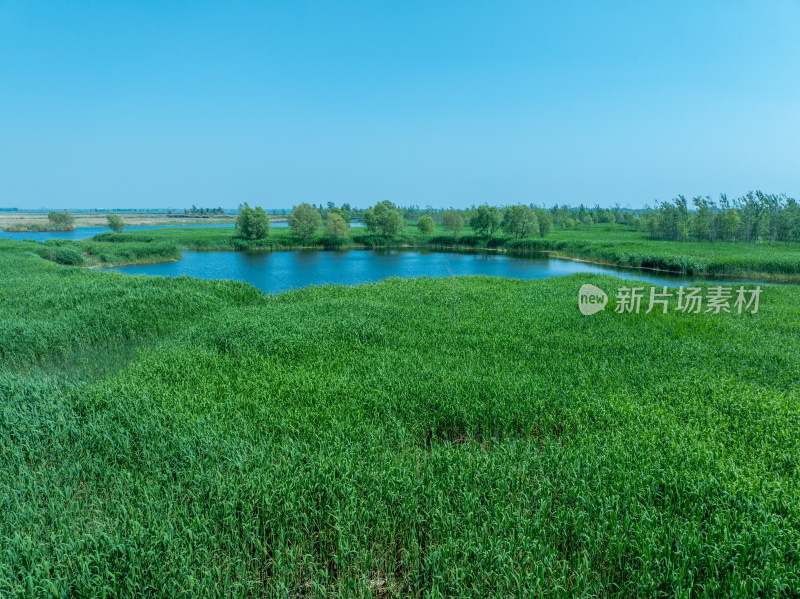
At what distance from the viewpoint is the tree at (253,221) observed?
61312mm

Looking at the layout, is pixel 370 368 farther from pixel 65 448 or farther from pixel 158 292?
pixel 158 292

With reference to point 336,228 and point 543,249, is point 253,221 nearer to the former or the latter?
point 336,228

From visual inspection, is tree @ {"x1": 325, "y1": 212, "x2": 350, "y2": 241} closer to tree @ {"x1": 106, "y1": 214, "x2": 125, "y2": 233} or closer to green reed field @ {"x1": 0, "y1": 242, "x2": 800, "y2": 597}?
tree @ {"x1": 106, "y1": 214, "x2": 125, "y2": 233}

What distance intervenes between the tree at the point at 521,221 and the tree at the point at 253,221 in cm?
3687

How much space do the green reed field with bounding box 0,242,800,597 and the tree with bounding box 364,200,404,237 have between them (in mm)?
58150

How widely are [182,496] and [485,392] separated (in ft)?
20.0

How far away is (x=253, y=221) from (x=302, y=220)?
708 cm

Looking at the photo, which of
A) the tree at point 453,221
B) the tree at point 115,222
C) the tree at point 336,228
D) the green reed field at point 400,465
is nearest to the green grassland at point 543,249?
the tree at point 336,228

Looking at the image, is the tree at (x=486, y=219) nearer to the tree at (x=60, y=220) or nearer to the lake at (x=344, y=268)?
the lake at (x=344, y=268)

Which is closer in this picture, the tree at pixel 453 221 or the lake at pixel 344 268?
the lake at pixel 344 268

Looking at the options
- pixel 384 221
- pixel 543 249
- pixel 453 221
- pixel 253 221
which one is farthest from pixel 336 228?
pixel 543 249

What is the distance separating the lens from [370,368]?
11234mm

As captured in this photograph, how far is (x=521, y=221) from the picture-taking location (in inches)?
2564

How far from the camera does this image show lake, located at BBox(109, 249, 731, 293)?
3662cm
